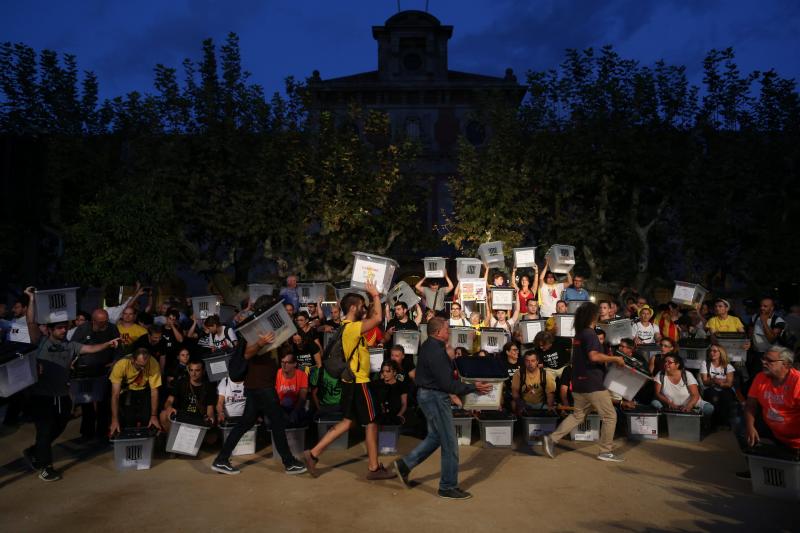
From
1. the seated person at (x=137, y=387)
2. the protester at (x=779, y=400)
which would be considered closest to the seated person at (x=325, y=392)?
the seated person at (x=137, y=387)

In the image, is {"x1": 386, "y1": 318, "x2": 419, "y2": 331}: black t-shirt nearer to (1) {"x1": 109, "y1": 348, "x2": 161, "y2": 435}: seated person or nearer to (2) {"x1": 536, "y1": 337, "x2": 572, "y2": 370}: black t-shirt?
(2) {"x1": 536, "y1": 337, "x2": 572, "y2": 370}: black t-shirt

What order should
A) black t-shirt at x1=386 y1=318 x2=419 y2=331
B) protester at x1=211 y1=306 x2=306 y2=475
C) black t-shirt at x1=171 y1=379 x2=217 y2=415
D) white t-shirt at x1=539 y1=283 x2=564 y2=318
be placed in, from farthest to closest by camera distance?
white t-shirt at x1=539 y1=283 x2=564 y2=318, black t-shirt at x1=386 y1=318 x2=419 y2=331, black t-shirt at x1=171 y1=379 x2=217 y2=415, protester at x1=211 y1=306 x2=306 y2=475

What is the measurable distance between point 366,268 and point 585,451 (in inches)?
182

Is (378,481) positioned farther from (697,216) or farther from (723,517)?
(697,216)

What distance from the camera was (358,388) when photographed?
8.10 m

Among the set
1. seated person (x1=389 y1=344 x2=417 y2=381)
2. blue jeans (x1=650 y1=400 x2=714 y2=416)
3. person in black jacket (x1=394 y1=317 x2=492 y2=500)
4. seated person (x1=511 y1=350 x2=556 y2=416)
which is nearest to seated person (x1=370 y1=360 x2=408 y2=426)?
seated person (x1=389 y1=344 x2=417 y2=381)

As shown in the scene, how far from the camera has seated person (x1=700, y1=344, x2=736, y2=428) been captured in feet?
35.4

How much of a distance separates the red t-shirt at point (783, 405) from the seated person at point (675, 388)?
278 cm

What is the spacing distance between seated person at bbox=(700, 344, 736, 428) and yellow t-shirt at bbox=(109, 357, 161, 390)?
27.3 ft

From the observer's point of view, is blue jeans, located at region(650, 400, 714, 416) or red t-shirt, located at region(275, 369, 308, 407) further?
blue jeans, located at region(650, 400, 714, 416)

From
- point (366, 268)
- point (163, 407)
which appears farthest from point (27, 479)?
point (366, 268)

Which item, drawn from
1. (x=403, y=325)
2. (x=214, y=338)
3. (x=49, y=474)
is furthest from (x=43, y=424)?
(x=403, y=325)

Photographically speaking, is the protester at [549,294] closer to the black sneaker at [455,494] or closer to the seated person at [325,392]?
the seated person at [325,392]

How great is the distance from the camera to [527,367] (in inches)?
416
